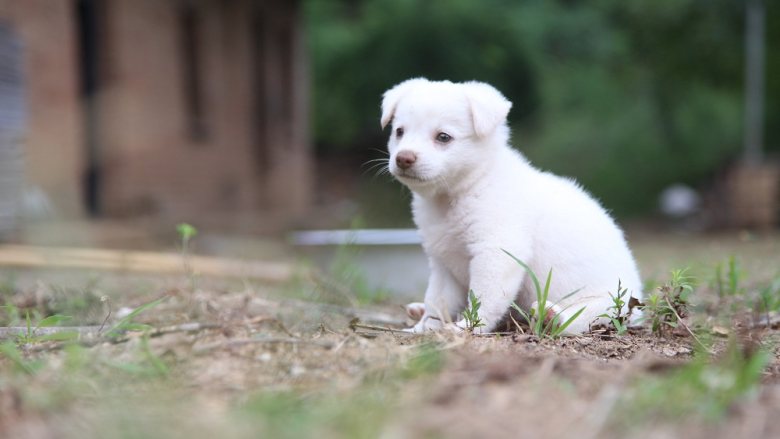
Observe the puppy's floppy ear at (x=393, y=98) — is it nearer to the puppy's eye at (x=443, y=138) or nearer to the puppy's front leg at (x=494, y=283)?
the puppy's eye at (x=443, y=138)

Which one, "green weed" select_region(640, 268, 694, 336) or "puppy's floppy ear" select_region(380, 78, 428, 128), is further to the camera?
"puppy's floppy ear" select_region(380, 78, 428, 128)

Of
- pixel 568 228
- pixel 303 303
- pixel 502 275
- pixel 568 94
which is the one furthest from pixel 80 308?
pixel 568 94

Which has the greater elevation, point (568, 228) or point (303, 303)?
point (568, 228)

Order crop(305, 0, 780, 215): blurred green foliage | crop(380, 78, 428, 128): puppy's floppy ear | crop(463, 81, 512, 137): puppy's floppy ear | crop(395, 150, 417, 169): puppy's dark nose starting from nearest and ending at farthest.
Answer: crop(395, 150, 417, 169): puppy's dark nose < crop(463, 81, 512, 137): puppy's floppy ear < crop(380, 78, 428, 128): puppy's floppy ear < crop(305, 0, 780, 215): blurred green foliage

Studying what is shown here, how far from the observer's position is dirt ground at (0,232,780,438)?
1.98 meters

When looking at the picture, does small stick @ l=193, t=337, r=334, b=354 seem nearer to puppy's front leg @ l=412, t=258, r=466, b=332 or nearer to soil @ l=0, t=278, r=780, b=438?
soil @ l=0, t=278, r=780, b=438

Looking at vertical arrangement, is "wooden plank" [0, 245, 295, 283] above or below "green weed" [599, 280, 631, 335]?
below

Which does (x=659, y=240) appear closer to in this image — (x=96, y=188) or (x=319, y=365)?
(x=96, y=188)

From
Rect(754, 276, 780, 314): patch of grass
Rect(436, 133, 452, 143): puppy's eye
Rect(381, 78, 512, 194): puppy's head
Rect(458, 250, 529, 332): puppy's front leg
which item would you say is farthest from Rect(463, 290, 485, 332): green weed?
Rect(754, 276, 780, 314): patch of grass

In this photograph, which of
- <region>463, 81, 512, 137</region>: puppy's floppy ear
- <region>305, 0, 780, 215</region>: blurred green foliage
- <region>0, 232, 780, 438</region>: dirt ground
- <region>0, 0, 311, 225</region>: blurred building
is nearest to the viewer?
<region>0, 232, 780, 438</region>: dirt ground

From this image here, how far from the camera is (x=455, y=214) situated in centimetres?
393

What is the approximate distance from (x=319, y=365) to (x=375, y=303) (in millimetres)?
2838

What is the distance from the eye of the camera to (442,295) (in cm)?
405

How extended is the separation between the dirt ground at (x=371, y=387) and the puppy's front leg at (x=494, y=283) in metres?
0.24
